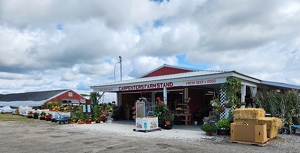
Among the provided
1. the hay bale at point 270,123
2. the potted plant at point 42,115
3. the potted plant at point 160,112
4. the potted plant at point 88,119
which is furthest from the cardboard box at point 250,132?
the potted plant at point 42,115

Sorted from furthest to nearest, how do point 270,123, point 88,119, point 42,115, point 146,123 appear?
1. point 42,115
2. point 88,119
3. point 146,123
4. point 270,123

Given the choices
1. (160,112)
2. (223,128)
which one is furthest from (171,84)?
(223,128)

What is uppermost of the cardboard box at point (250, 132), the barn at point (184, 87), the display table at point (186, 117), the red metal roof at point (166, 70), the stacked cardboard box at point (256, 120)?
the red metal roof at point (166, 70)

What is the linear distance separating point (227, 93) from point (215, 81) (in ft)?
2.65

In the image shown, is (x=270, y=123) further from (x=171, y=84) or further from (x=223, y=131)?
(x=171, y=84)

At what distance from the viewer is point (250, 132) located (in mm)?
7887

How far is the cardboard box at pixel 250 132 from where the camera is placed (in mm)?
7719

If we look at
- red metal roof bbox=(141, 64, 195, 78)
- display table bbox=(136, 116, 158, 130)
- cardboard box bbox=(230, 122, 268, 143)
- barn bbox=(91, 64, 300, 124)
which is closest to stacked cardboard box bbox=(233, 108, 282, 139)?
cardboard box bbox=(230, 122, 268, 143)

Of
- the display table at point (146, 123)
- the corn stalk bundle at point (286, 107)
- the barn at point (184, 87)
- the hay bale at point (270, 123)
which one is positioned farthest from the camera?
the barn at point (184, 87)

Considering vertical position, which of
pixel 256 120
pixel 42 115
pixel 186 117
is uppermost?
pixel 256 120

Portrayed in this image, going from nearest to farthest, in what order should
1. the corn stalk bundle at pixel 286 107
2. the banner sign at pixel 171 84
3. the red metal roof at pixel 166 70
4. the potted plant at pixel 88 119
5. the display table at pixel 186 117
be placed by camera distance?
the corn stalk bundle at pixel 286 107
the banner sign at pixel 171 84
the display table at pixel 186 117
the potted plant at pixel 88 119
the red metal roof at pixel 166 70

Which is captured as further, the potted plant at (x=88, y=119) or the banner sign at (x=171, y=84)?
the potted plant at (x=88, y=119)

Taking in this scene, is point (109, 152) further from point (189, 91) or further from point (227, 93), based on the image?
point (189, 91)

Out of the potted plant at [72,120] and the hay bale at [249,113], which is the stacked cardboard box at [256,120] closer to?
the hay bale at [249,113]
